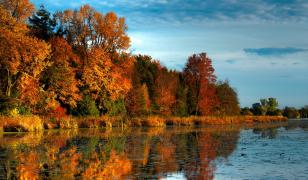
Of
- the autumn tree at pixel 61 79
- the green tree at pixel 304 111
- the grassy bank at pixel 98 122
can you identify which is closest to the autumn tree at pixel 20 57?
the autumn tree at pixel 61 79

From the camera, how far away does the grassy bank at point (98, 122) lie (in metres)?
36.7

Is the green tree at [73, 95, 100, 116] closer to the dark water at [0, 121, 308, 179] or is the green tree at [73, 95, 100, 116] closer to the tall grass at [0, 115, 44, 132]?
the tall grass at [0, 115, 44, 132]

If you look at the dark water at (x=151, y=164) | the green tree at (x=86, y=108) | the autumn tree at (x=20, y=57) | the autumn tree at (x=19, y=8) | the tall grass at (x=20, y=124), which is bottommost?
the dark water at (x=151, y=164)

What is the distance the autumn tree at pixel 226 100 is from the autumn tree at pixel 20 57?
40.6 m

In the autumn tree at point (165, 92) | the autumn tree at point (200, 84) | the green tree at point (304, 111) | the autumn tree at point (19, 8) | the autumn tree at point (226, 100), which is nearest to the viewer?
the autumn tree at point (19, 8)

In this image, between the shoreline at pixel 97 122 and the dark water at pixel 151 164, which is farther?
Result: the shoreline at pixel 97 122

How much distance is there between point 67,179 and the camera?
12.2m

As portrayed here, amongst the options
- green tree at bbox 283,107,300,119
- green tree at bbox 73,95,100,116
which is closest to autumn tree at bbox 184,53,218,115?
green tree at bbox 73,95,100,116

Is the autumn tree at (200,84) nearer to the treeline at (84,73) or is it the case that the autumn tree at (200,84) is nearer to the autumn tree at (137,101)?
the treeline at (84,73)

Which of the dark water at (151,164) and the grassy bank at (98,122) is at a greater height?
the grassy bank at (98,122)

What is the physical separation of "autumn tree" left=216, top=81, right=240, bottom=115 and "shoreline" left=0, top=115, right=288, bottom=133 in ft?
14.4

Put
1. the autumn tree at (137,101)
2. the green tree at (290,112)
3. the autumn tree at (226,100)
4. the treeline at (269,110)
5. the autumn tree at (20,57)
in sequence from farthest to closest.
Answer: the green tree at (290,112)
the treeline at (269,110)
the autumn tree at (226,100)
the autumn tree at (137,101)
the autumn tree at (20,57)

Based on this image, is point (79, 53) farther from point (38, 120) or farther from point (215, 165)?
point (215, 165)

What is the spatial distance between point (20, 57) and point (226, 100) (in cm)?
4431
